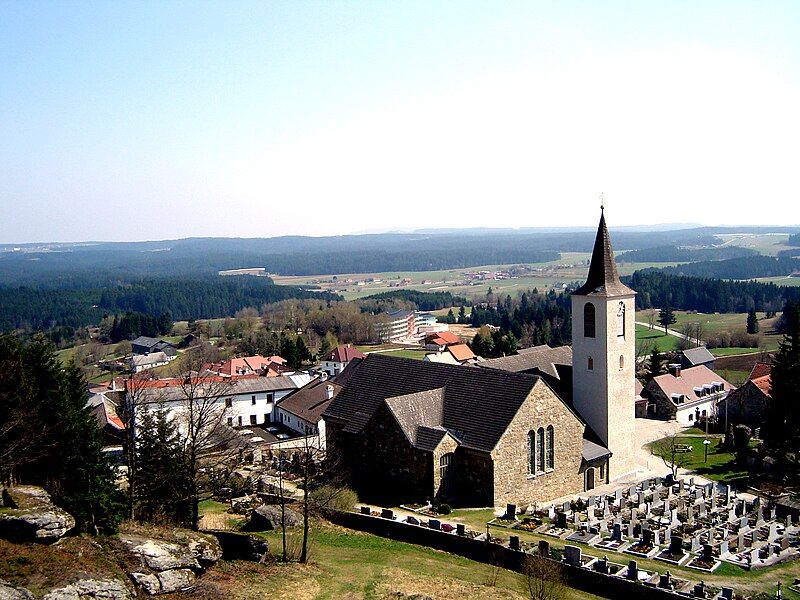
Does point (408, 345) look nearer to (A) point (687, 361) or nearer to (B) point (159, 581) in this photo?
(A) point (687, 361)

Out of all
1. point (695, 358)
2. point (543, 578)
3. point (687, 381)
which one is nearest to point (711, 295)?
point (695, 358)

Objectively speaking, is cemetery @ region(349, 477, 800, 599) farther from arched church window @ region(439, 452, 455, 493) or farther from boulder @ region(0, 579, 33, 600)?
boulder @ region(0, 579, 33, 600)

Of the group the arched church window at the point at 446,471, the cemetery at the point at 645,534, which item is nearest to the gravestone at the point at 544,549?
the cemetery at the point at 645,534

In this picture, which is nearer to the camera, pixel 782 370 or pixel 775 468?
pixel 775 468

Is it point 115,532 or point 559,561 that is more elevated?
point 115,532

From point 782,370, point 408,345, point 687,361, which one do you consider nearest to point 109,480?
point 782,370

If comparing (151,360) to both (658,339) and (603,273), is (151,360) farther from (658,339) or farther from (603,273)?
(603,273)

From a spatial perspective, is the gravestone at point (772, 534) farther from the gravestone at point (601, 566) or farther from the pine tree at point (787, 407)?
the pine tree at point (787, 407)
